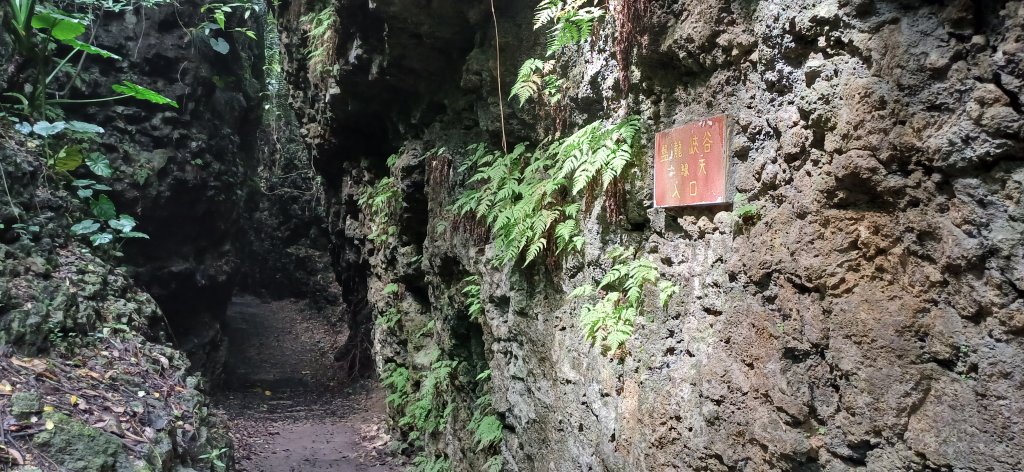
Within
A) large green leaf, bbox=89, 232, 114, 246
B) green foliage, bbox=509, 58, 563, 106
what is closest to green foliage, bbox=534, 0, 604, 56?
green foliage, bbox=509, 58, 563, 106

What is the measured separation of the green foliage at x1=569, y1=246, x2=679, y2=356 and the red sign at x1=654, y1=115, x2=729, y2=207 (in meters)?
0.45

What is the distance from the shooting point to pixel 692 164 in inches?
124

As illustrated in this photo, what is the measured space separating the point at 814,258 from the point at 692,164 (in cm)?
89

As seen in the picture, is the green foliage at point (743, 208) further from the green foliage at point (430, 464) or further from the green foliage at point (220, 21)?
the green foliage at point (220, 21)

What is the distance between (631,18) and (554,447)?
10.3ft

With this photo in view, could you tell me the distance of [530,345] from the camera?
487 cm

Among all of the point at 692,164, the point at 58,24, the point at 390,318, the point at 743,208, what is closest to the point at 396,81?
the point at 58,24

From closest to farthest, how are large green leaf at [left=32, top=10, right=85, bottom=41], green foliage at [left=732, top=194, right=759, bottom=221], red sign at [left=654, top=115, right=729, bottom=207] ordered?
1. green foliage at [left=732, top=194, right=759, bottom=221]
2. red sign at [left=654, top=115, right=729, bottom=207]
3. large green leaf at [left=32, top=10, right=85, bottom=41]

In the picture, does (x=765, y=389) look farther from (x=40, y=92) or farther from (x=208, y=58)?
(x=208, y=58)

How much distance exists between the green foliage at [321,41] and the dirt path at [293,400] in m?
5.63

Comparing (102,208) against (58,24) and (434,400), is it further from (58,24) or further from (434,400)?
(434,400)

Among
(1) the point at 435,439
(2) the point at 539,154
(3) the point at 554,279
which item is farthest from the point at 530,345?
(1) the point at 435,439

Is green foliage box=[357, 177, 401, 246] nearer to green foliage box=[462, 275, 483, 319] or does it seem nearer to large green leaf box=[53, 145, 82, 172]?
green foliage box=[462, 275, 483, 319]

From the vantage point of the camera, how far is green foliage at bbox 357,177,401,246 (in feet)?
28.6
